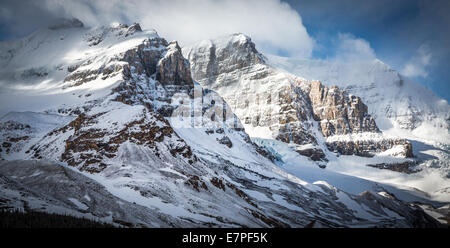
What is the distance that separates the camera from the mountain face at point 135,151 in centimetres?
3331

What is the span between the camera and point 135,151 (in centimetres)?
5394

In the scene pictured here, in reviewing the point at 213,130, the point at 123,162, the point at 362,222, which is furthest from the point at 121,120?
the point at 213,130

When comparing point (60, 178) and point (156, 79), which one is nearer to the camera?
point (60, 178)

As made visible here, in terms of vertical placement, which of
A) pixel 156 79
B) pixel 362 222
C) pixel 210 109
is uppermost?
pixel 156 79

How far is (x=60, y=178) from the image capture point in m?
32.8

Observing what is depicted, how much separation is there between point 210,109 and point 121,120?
11626cm

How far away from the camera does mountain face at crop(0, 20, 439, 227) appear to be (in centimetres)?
3331

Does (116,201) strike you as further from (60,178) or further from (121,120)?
(121,120)

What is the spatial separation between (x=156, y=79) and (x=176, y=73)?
1355 cm
